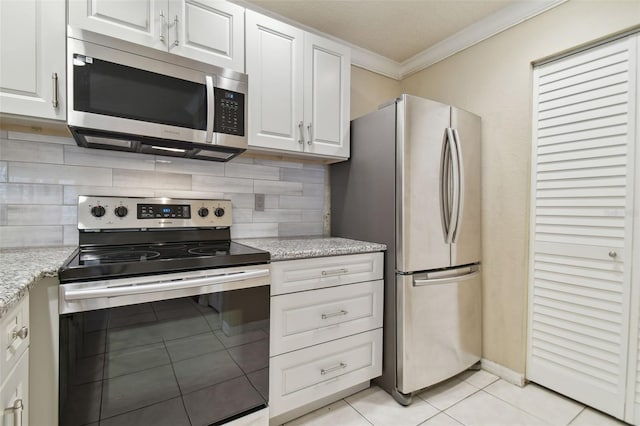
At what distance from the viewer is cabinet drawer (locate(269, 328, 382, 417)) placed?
1536 mm

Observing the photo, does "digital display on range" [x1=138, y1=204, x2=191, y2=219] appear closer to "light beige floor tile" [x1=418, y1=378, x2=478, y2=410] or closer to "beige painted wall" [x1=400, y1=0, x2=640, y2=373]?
"light beige floor tile" [x1=418, y1=378, x2=478, y2=410]

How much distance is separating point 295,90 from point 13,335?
1.66 meters

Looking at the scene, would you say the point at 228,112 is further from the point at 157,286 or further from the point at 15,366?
the point at 15,366

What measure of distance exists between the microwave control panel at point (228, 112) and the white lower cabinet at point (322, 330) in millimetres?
768

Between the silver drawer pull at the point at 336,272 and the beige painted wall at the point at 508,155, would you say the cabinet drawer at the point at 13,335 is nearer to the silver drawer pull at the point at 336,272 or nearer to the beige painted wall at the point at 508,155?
the silver drawer pull at the point at 336,272

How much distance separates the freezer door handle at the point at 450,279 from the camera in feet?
5.93

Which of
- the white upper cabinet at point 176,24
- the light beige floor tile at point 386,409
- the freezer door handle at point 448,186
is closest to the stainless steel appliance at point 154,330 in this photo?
the light beige floor tile at point 386,409

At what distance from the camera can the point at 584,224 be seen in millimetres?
1721

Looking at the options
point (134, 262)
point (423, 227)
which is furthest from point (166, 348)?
point (423, 227)

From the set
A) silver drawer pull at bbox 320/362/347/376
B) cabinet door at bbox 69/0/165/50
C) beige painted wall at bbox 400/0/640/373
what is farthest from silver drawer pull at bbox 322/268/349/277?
cabinet door at bbox 69/0/165/50

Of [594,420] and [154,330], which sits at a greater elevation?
[154,330]

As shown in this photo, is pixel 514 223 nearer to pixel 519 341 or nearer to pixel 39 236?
pixel 519 341

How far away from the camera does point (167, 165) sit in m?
1.83

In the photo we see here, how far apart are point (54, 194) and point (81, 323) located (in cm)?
88
